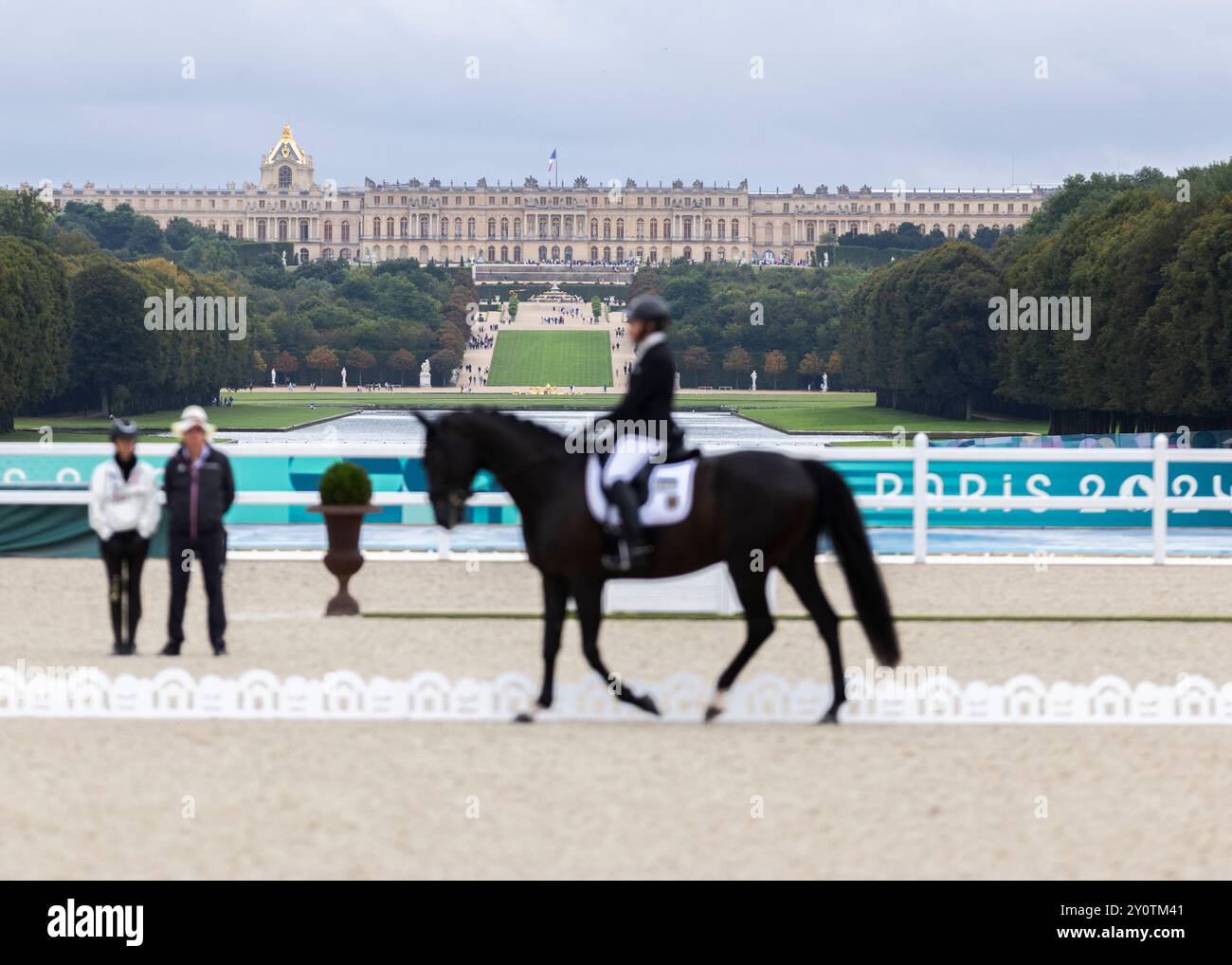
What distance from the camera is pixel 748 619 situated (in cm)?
1068

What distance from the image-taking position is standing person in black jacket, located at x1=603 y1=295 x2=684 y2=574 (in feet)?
34.1

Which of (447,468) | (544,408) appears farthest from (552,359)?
(447,468)

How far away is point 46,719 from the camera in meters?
10.4

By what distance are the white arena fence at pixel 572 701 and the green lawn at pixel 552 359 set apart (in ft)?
313

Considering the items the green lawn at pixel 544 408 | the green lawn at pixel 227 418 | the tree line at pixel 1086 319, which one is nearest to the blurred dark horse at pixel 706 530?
the tree line at pixel 1086 319

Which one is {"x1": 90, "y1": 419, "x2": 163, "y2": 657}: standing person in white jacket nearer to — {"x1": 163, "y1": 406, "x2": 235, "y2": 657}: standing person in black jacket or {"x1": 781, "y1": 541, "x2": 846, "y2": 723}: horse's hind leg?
{"x1": 163, "y1": 406, "x2": 235, "y2": 657}: standing person in black jacket

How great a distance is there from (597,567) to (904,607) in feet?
19.7

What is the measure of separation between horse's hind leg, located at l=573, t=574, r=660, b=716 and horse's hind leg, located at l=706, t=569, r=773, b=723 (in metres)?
0.35

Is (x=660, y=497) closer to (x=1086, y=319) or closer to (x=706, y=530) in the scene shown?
(x=706, y=530)

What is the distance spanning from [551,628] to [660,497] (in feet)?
2.97

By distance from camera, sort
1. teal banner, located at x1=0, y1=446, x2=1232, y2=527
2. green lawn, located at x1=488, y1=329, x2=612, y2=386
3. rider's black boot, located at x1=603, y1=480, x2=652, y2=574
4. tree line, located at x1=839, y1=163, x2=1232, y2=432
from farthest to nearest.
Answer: green lawn, located at x1=488, y1=329, x2=612, y2=386
tree line, located at x1=839, y1=163, x2=1232, y2=432
teal banner, located at x1=0, y1=446, x2=1232, y2=527
rider's black boot, located at x1=603, y1=480, x2=652, y2=574

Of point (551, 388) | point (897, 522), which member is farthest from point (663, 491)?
point (551, 388)

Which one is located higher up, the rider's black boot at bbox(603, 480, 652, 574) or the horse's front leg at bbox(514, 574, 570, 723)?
the rider's black boot at bbox(603, 480, 652, 574)

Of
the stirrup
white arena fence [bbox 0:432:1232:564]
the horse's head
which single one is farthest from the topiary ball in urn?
the stirrup
